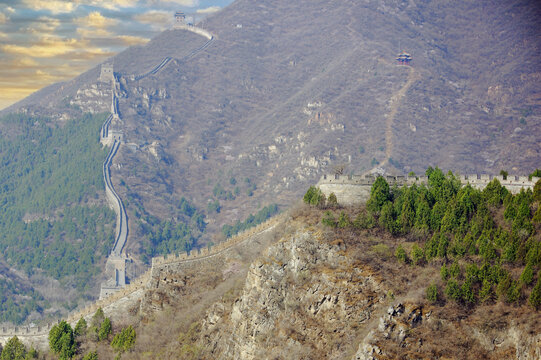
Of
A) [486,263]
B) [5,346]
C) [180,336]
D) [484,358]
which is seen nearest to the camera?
[484,358]

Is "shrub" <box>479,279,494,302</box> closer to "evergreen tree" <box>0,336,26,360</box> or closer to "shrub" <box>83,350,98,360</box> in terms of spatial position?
"shrub" <box>83,350,98,360</box>

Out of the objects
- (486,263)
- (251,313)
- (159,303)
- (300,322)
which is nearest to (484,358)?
(486,263)

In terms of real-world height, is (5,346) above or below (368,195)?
below

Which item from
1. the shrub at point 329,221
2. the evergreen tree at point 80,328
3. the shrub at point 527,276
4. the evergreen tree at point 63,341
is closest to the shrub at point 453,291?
the shrub at point 527,276

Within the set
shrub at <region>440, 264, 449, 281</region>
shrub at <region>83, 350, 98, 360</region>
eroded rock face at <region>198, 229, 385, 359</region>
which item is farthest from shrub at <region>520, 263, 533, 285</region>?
shrub at <region>83, 350, 98, 360</region>

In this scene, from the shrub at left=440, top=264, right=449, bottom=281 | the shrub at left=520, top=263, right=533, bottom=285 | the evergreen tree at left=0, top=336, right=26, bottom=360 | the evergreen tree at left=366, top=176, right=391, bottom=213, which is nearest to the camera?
the shrub at left=520, top=263, right=533, bottom=285

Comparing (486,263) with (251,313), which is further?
(251,313)

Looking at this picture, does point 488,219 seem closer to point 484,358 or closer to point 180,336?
point 484,358
